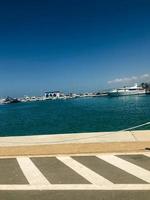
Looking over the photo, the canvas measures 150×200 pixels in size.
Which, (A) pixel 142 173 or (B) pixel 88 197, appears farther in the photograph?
(A) pixel 142 173

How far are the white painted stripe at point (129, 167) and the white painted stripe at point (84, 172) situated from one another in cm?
85

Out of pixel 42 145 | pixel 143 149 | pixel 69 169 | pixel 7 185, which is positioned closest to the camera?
pixel 7 185

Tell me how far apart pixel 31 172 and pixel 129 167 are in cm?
266

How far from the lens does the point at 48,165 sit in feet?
31.4

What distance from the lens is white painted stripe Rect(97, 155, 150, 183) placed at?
807cm

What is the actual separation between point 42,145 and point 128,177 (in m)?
4.38

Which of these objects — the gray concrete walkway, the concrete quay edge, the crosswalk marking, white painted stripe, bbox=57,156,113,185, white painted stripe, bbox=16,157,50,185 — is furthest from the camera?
the gray concrete walkway

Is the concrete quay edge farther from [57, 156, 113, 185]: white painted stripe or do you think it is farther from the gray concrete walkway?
[57, 156, 113, 185]: white painted stripe

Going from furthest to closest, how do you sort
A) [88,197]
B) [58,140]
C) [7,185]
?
[58,140] < [7,185] < [88,197]

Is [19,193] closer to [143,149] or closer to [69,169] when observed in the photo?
[69,169]

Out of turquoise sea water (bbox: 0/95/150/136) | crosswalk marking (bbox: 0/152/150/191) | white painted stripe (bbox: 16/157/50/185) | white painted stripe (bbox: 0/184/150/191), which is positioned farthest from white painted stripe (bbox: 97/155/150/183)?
turquoise sea water (bbox: 0/95/150/136)

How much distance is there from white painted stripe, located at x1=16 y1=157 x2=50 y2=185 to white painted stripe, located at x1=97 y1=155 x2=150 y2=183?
Result: 212cm

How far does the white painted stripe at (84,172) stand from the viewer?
7.78m

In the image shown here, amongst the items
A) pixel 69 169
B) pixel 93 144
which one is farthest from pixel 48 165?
pixel 93 144
